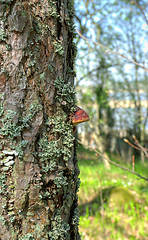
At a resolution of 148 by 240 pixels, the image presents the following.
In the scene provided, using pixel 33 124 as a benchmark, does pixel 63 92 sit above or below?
above

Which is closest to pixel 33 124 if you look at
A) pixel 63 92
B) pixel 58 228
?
pixel 63 92

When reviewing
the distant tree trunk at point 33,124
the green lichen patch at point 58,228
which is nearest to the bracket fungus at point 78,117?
the distant tree trunk at point 33,124

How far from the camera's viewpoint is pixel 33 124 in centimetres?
81

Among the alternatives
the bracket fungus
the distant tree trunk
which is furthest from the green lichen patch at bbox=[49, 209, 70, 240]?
the bracket fungus

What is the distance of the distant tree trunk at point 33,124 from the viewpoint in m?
0.78

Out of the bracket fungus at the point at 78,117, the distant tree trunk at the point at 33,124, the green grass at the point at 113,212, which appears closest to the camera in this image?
the distant tree trunk at the point at 33,124

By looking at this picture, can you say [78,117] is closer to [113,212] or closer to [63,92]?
[63,92]

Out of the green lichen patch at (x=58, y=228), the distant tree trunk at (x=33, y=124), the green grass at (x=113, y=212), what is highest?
the distant tree trunk at (x=33, y=124)

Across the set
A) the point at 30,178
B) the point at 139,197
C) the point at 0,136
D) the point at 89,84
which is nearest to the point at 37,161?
the point at 30,178

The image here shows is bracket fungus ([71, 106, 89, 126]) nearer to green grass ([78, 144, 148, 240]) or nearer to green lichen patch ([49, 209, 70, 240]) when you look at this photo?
green lichen patch ([49, 209, 70, 240])

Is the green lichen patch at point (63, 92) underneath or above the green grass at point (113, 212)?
above

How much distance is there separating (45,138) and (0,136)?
176 millimetres

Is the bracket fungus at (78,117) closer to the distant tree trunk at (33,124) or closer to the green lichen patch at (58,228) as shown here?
the distant tree trunk at (33,124)

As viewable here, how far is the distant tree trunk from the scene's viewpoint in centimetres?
78
